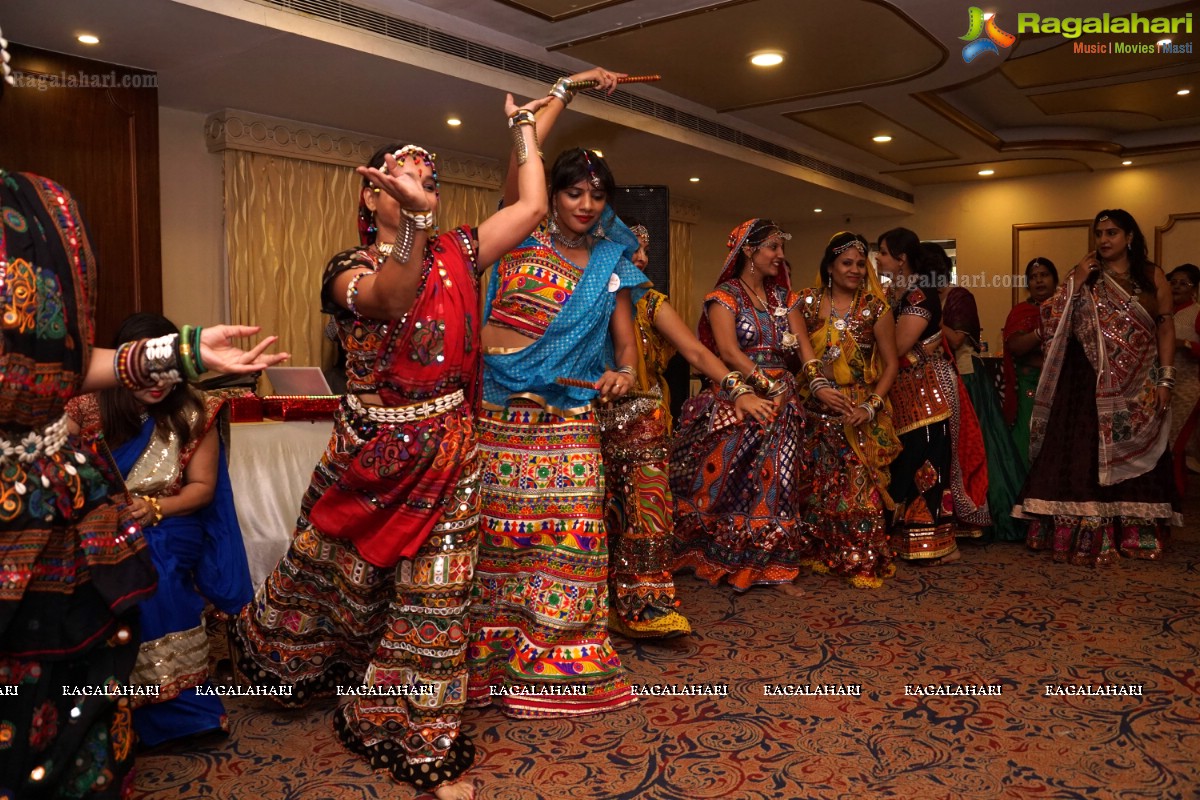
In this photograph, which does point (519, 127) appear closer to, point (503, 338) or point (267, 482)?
point (503, 338)

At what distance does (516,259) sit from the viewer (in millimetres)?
2656

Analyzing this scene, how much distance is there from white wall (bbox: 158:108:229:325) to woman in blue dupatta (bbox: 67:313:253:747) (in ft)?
12.6

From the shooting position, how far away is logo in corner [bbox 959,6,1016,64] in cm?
521

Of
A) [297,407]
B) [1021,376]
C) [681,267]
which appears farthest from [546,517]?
[681,267]

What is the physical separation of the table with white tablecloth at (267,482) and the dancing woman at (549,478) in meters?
1.21

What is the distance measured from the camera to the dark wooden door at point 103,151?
4585 mm

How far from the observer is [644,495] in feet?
10.3

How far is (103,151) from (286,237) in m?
1.46

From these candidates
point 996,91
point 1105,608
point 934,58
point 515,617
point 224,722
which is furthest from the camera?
point 996,91

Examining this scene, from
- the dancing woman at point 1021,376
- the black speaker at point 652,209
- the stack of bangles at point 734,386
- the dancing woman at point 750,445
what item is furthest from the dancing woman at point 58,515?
the black speaker at point 652,209

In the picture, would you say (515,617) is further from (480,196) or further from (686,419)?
(480,196)

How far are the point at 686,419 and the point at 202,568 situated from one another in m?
2.19

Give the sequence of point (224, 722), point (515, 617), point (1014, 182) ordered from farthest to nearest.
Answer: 1. point (1014, 182)
2. point (515, 617)
3. point (224, 722)

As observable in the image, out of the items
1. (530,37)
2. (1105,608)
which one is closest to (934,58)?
(530,37)
